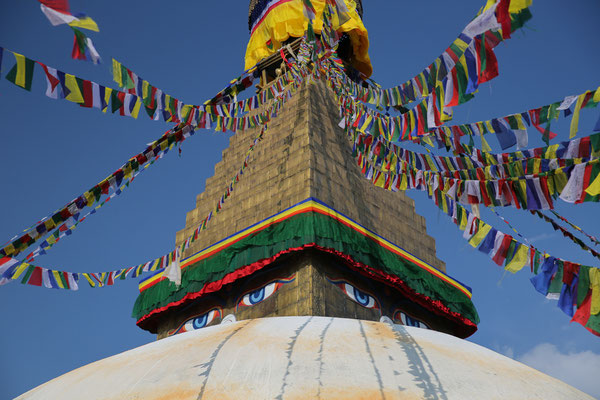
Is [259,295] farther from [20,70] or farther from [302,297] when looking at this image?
[20,70]

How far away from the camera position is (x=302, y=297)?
8109 mm

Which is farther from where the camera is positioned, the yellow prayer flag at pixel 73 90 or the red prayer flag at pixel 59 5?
the yellow prayer flag at pixel 73 90

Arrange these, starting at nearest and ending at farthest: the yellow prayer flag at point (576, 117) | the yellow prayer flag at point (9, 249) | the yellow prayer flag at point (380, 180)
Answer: the yellow prayer flag at point (576, 117)
the yellow prayer flag at point (9, 249)
the yellow prayer flag at point (380, 180)

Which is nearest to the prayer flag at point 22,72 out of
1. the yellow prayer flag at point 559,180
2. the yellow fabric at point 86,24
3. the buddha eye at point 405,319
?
the yellow fabric at point 86,24

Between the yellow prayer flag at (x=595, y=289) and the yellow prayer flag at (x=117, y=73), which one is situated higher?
the yellow prayer flag at (x=117, y=73)

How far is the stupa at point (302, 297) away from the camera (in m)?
4.69

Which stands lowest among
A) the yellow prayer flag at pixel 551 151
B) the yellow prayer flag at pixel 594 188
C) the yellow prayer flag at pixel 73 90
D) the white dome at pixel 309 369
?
the white dome at pixel 309 369

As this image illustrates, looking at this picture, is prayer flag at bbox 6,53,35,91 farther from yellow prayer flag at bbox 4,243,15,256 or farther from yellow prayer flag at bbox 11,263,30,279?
yellow prayer flag at bbox 11,263,30,279

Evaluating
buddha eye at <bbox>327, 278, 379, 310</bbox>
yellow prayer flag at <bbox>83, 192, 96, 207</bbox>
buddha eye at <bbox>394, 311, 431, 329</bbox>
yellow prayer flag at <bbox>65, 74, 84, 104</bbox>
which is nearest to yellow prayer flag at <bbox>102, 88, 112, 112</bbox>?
yellow prayer flag at <bbox>65, 74, 84, 104</bbox>

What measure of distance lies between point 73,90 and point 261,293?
449 centimetres

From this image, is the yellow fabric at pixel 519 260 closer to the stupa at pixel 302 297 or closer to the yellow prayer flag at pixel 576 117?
the stupa at pixel 302 297

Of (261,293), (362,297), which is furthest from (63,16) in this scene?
(362,297)

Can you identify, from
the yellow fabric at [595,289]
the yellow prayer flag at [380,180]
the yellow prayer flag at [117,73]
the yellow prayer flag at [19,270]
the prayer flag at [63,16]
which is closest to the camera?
the prayer flag at [63,16]

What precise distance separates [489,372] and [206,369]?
255 cm
